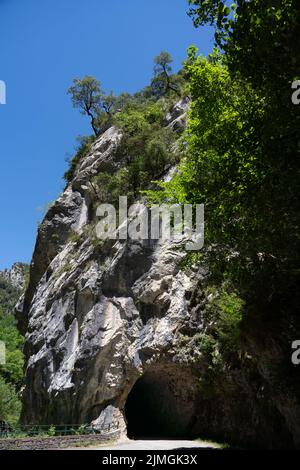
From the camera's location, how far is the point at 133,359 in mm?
22953

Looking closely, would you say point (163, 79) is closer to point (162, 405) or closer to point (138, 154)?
point (138, 154)

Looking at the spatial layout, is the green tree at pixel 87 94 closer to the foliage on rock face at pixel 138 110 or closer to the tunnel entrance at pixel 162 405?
the foliage on rock face at pixel 138 110

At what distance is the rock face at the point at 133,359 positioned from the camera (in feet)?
66.9

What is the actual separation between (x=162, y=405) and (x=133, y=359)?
4528mm

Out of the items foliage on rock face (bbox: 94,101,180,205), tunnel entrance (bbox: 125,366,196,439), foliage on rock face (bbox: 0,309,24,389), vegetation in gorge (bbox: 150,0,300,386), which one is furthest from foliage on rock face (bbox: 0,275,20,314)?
vegetation in gorge (bbox: 150,0,300,386)

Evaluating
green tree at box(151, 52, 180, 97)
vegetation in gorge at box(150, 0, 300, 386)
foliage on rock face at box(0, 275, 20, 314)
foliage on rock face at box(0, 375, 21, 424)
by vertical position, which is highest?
green tree at box(151, 52, 180, 97)

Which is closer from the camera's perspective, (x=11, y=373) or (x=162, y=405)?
(x=162, y=405)

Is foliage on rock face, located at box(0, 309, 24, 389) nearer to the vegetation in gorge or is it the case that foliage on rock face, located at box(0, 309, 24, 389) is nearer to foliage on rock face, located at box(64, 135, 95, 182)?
foliage on rock face, located at box(64, 135, 95, 182)

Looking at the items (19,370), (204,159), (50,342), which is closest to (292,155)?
(204,159)

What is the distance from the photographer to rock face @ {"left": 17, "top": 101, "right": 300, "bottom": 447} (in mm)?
20406

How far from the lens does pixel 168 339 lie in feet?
73.7

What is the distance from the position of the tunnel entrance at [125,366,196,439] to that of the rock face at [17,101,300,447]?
0.06 metres

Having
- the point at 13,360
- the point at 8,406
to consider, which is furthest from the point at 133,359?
the point at 13,360

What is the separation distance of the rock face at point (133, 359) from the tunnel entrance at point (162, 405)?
0.06 m
